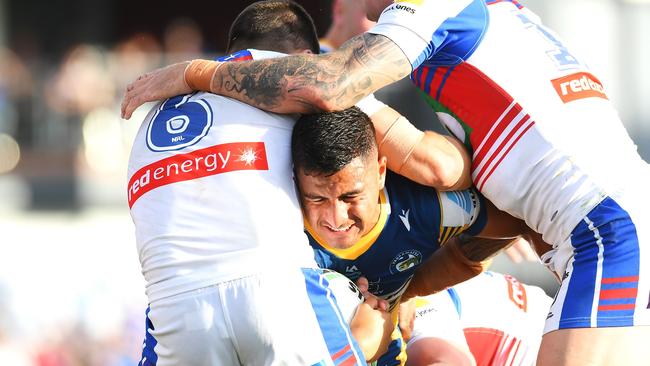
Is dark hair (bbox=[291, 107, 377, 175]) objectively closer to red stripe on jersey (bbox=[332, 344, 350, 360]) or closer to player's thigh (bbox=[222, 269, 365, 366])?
player's thigh (bbox=[222, 269, 365, 366])

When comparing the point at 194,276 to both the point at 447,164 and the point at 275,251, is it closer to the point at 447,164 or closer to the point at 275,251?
the point at 275,251

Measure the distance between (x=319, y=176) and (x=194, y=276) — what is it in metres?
0.59

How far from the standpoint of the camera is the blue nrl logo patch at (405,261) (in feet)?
16.2

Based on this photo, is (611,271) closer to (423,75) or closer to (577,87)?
(577,87)

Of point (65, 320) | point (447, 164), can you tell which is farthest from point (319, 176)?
point (65, 320)

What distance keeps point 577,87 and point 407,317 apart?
1558mm

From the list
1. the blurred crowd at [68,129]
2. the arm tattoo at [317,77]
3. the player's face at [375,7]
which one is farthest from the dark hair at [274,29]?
the blurred crowd at [68,129]

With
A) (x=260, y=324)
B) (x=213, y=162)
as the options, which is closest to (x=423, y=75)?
(x=213, y=162)

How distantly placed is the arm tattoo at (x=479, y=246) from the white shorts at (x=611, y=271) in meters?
0.86

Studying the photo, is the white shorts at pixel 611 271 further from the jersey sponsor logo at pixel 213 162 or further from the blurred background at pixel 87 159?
the blurred background at pixel 87 159

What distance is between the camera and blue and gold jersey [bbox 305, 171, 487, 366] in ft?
15.6

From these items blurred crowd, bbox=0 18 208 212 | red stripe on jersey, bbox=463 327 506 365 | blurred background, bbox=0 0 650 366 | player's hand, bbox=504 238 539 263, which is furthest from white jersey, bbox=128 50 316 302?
blurred crowd, bbox=0 18 208 212

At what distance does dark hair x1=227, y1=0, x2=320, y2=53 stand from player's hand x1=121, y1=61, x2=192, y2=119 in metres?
0.35

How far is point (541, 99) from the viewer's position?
15.0 feet
